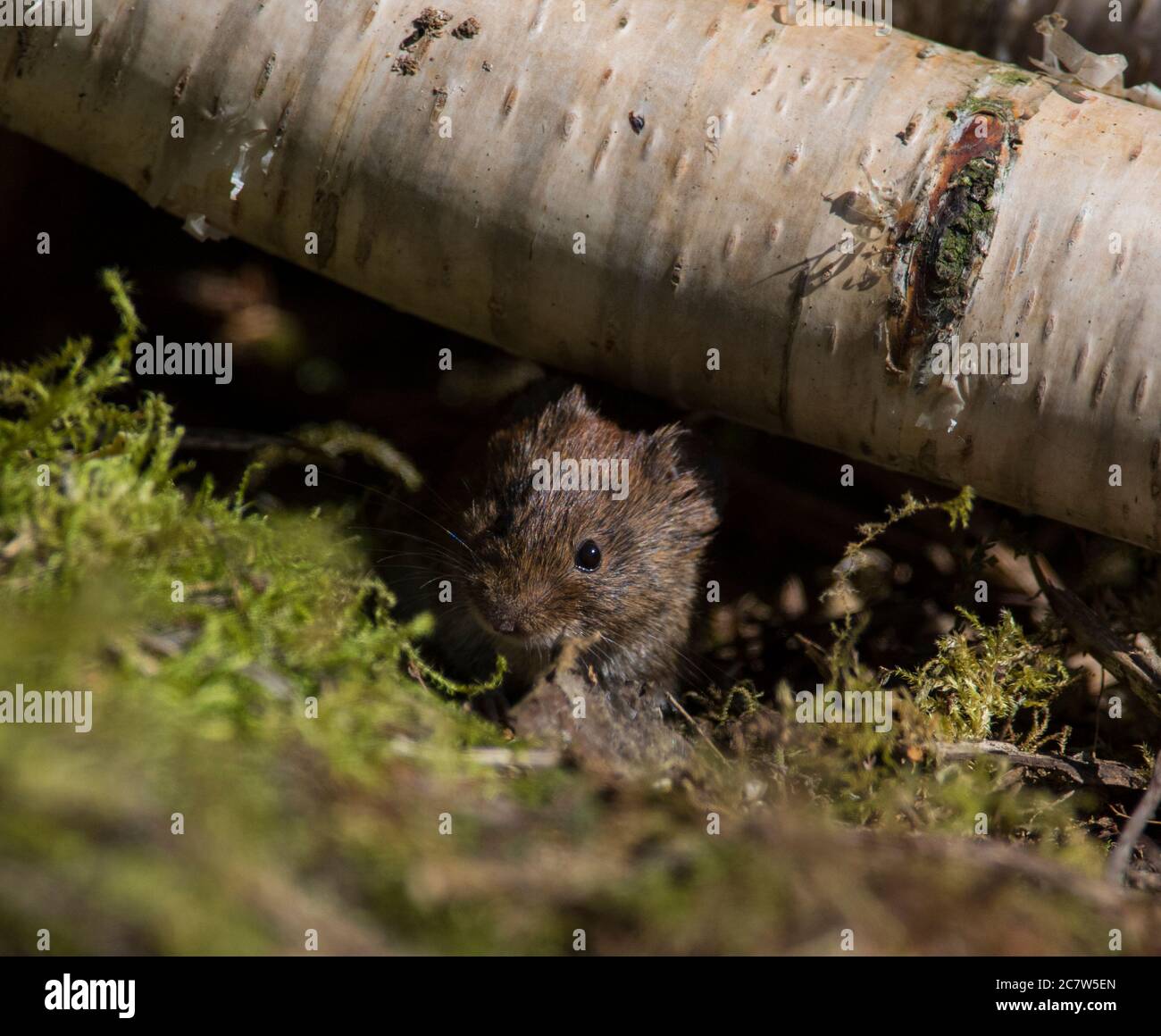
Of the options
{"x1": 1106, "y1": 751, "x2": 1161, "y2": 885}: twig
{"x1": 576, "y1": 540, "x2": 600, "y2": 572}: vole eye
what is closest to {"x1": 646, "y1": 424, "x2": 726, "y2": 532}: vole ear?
{"x1": 576, "y1": 540, "x2": 600, "y2": 572}: vole eye

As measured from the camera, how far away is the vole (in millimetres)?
4551

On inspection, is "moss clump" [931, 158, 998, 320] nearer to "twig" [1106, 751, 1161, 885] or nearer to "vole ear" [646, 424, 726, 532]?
"vole ear" [646, 424, 726, 532]

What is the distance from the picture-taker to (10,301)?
5.45 m

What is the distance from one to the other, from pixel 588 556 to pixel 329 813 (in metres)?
2.61

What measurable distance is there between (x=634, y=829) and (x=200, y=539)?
1489 mm

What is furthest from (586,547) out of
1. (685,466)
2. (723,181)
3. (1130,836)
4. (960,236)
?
(1130,836)

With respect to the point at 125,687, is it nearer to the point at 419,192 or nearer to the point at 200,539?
the point at 200,539

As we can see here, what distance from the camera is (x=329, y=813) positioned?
2.13 meters

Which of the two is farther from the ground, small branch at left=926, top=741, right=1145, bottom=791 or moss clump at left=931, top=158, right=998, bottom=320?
moss clump at left=931, top=158, right=998, bottom=320

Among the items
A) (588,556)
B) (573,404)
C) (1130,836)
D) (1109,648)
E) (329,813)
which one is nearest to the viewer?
(329,813)

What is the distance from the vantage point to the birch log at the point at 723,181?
12.3 ft

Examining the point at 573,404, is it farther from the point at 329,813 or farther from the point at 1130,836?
the point at 329,813

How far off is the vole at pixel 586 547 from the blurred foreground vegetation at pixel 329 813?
1.29 meters
